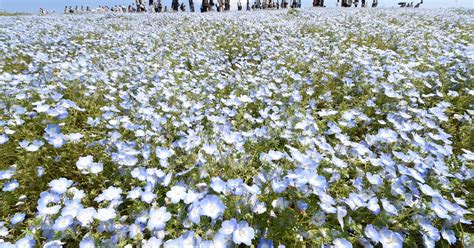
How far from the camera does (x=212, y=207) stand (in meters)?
1.60

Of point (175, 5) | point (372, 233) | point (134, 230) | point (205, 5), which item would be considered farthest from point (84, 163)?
point (175, 5)

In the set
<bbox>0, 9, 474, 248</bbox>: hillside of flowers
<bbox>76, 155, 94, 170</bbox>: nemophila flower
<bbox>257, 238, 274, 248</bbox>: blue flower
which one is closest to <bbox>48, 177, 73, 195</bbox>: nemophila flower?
<bbox>0, 9, 474, 248</bbox>: hillside of flowers

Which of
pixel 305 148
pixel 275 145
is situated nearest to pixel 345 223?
pixel 305 148

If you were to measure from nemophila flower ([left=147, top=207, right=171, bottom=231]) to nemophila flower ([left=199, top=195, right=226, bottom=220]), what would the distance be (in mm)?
223

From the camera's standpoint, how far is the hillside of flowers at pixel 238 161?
A: 5.57 feet

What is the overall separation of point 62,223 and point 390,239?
5.78ft

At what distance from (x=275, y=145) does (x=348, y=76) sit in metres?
2.31

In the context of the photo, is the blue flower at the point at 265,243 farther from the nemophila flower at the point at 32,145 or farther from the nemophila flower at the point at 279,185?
the nemophila flower at the point at 32,145

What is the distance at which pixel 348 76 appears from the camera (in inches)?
167

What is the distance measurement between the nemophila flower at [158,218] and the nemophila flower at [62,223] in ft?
1.31

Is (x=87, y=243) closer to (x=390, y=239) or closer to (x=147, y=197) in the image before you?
(x=147, y=197)

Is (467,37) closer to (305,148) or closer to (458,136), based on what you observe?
(458,136)

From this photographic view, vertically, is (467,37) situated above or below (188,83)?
above

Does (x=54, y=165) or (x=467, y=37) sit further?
(x=467, y=37)
